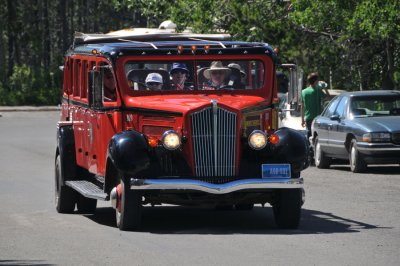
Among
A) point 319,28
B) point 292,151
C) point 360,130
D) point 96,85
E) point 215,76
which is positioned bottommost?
point 360,130

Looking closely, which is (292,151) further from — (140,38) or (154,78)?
(140,38)

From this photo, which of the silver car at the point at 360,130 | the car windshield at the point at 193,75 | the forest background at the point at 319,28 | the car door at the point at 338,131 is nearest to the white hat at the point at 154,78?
the car windshield at the point at 193,75

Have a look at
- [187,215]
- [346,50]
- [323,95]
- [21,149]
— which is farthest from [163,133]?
[346,50]

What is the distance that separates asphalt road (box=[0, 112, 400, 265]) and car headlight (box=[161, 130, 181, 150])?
2.98 ft

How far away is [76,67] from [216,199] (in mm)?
3835

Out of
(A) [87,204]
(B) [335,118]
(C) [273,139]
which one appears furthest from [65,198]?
(B) [335,118]

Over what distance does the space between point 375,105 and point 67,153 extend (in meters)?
8.69

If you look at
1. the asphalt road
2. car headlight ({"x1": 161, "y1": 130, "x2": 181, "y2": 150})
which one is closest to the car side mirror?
the asphalt road

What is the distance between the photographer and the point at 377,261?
1063cm

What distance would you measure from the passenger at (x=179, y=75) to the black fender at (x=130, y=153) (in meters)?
1.24

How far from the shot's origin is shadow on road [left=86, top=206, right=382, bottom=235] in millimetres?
13250

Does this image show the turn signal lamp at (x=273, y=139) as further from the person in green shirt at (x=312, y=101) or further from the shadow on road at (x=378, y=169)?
the person in green shirt at (x=312, y=101)

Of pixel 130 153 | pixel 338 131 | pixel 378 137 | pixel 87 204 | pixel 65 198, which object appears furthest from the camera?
pixel 338 131

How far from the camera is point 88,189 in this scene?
14320 millimetres
